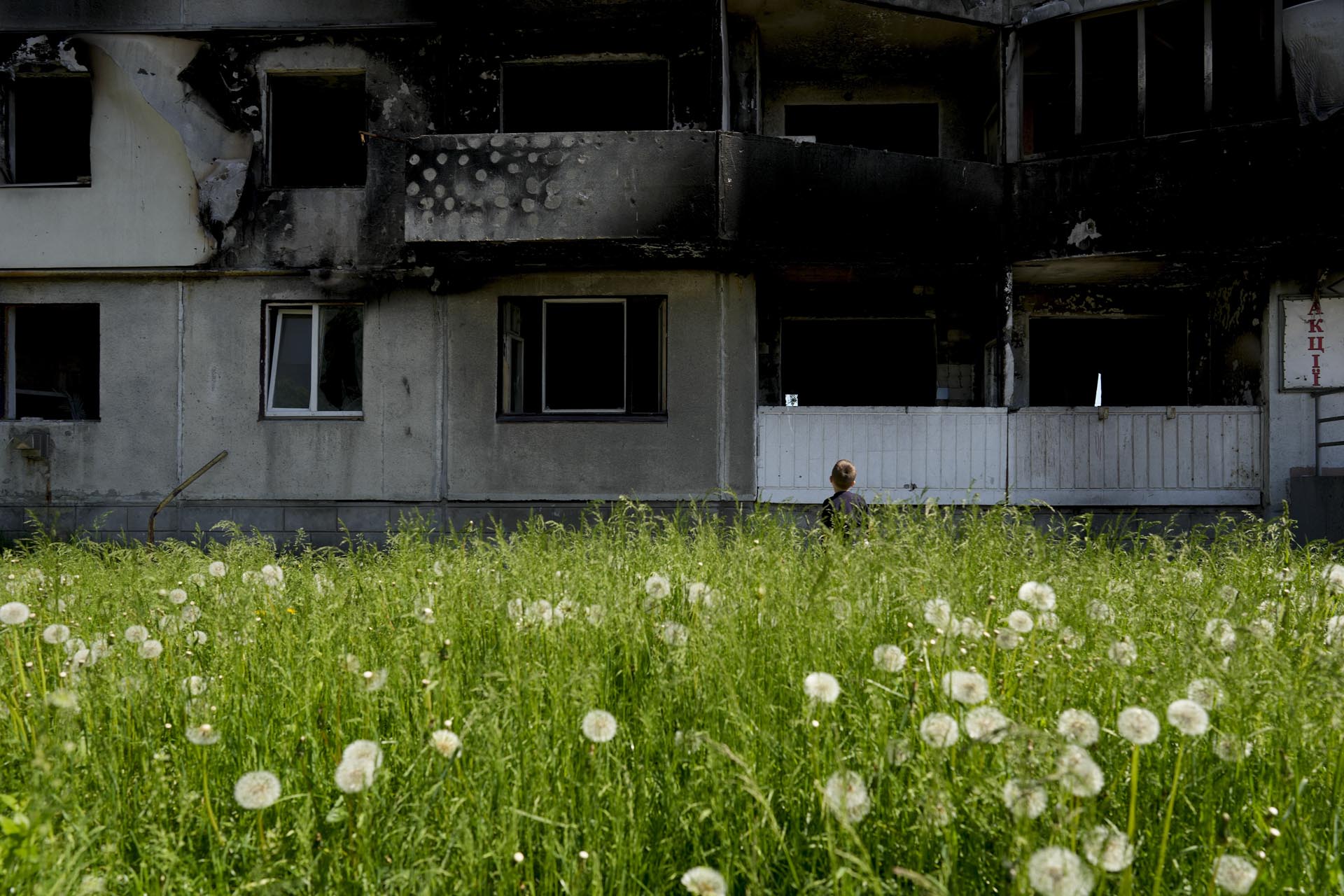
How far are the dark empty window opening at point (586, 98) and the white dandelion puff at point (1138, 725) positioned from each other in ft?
41.4

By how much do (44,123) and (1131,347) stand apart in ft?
54.8

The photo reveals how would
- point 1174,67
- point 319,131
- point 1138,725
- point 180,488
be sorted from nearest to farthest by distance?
point 1138,725 → point 180,488 → point 1174,67 → point 319,131

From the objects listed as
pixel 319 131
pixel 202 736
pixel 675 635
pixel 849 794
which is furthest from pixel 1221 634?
pixel 319 131

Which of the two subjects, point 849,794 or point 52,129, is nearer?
point 849,794

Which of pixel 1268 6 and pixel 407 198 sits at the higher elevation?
pixel 1268 6

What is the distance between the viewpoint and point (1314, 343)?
479 inches

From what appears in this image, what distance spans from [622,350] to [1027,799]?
38.2 feet

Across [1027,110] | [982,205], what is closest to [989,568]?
[982,205]

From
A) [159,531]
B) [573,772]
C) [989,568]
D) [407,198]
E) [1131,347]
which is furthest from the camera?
[1131,347]

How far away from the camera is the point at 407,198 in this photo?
1171cm

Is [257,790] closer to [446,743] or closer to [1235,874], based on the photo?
[446,743]

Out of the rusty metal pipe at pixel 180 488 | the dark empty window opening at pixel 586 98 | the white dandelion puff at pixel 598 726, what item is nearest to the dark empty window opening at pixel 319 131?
the dark empty window opening at pixel 586 98

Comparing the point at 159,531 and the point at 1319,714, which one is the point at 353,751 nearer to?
the point at 1319,714

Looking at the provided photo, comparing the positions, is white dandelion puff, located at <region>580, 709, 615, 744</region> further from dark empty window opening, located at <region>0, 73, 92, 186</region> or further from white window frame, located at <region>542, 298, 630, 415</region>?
dark empty window opening, located at <region>0, 73, 92, 186</region>
